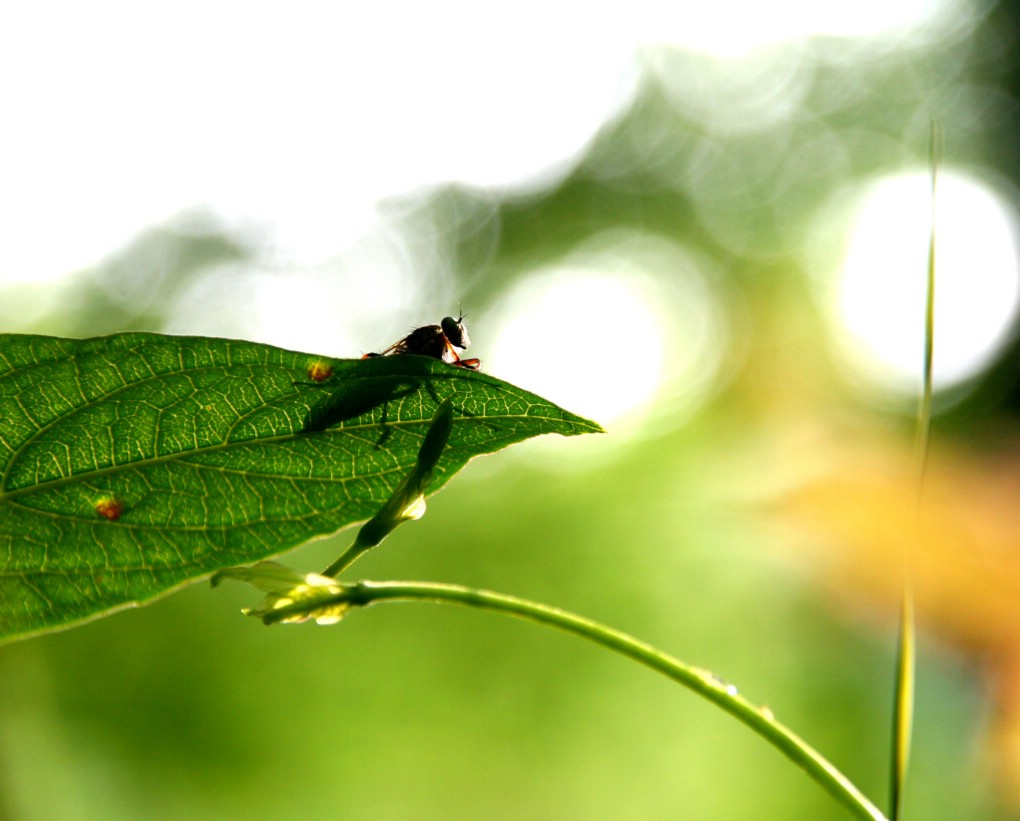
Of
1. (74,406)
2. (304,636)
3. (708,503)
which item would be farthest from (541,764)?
(74,406)

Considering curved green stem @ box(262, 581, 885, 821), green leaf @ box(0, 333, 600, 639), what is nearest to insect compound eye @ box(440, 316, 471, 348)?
green leaf @ box(0, 333, 600, 639)

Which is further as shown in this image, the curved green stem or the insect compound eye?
the insect compound eye

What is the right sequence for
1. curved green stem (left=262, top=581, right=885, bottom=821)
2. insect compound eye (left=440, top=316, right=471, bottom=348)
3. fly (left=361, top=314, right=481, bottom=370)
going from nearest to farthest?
curved green stem (left=262, top=581, right=885, bottom=821) → fly (left=361, top=314, right=481, bottom=370) → insect compound eye (left=440, top=316, right=471, bottom=348)

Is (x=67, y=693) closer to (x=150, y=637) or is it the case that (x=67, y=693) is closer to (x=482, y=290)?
(x=150, y=637)

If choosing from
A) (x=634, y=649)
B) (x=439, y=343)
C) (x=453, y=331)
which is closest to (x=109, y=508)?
(x=634, y=649)

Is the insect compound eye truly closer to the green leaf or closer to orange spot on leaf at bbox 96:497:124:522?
the green leaf

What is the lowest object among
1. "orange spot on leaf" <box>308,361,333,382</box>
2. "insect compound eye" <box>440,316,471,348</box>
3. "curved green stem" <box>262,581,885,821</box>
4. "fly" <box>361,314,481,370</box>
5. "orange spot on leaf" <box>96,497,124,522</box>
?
"orange spot on leaf" <box>96,497,124,522</box>
